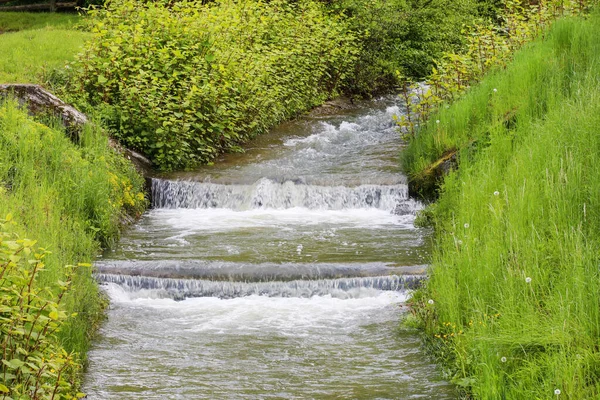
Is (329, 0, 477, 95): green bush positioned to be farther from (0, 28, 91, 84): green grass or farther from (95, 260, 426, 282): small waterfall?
(95, 260, 426, 282): small waterfall

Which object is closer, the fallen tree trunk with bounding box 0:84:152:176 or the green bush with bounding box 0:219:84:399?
the green bush with bounding box 0:219:84:399

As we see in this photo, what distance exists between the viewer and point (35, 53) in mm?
16781

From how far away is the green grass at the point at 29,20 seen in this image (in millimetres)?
27922

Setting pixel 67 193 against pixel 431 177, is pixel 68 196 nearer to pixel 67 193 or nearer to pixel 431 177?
pixel 67 193

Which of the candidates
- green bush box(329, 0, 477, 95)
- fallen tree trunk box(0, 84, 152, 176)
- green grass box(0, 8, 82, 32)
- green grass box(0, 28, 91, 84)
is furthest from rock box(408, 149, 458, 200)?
green grass box(0, 8, 82, 32)

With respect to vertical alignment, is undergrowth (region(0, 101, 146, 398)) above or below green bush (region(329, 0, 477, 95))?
below

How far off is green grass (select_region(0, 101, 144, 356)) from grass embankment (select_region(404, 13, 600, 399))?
3267 millimetres

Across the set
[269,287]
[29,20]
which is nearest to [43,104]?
[269,287]

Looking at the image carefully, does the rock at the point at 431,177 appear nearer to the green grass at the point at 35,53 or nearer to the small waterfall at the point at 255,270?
the small waterfall at the point at 255,270

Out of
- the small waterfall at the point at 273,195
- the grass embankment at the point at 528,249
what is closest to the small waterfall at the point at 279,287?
the grass embankment at the point at 528,249

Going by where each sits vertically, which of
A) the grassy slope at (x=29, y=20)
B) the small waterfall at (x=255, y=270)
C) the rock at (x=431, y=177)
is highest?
the grassy slope at (x=29, y=20)

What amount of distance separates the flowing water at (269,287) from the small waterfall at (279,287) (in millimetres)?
13

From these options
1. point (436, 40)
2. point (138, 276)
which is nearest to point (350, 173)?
point (138, 276)

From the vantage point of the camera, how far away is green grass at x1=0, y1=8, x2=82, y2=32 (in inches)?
1099
